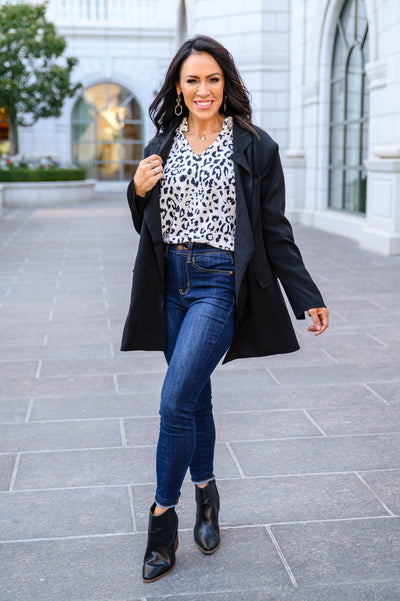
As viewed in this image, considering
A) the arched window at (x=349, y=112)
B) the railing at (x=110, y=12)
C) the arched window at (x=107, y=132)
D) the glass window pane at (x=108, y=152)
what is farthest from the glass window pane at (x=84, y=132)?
the arched window at (x=349, y=112)

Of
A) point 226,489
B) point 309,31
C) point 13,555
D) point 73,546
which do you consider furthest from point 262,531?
point 309,31

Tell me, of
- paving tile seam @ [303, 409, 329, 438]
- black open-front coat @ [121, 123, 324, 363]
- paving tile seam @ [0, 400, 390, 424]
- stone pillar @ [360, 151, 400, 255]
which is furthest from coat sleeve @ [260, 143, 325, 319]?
stone pillar @ [360, 151, 400, 255]

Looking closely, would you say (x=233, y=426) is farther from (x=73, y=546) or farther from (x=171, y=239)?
(x=171, y=239)

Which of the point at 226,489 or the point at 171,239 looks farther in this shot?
the point at 226,489

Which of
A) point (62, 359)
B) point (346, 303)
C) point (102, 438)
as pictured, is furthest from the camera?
point (346, 303)

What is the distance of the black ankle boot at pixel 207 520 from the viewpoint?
2967mm

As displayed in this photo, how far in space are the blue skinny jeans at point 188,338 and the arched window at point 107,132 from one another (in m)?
29.1

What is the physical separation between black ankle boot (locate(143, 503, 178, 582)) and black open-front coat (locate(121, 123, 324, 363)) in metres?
0.61

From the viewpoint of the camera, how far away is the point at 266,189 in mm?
2830

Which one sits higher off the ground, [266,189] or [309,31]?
[309,31]

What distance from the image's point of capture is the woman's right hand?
2.78 m

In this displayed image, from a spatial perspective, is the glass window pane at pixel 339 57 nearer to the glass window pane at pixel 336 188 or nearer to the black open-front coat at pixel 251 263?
the glass window pane at pixel 336 188

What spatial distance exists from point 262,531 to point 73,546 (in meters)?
0.73

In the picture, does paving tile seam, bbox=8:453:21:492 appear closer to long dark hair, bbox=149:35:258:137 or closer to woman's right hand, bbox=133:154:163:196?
woman's right hand, bbox=133:154:163:196
